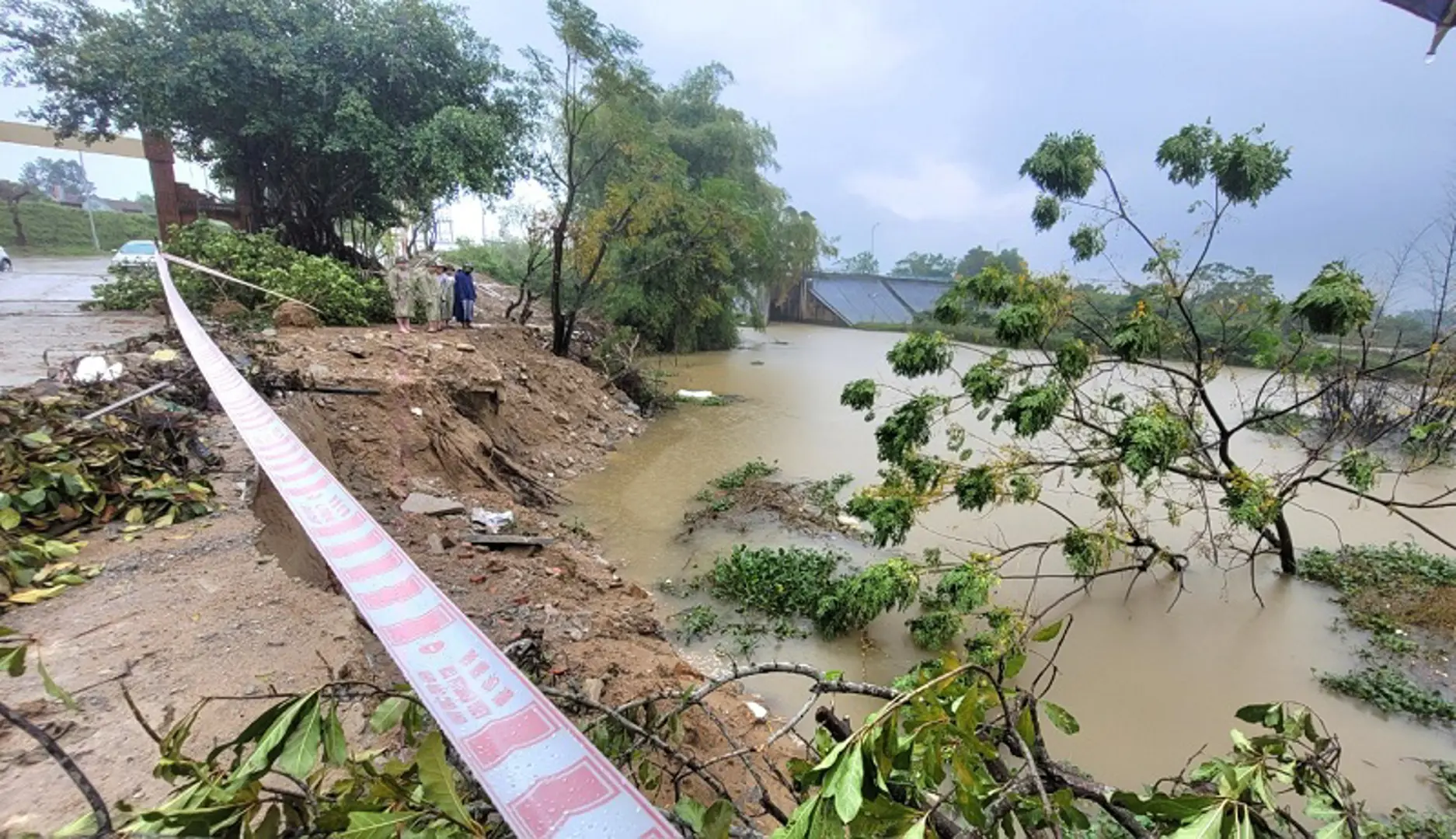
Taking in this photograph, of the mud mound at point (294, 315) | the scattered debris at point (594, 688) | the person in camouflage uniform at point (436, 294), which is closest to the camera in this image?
the scattered debris at point (594, 688)

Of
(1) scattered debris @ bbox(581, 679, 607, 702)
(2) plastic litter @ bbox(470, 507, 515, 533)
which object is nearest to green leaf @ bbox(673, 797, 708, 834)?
(1) scattered debris @ bbox(581, 679, 607, 702)

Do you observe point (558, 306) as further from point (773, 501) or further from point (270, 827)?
point (270, 827)

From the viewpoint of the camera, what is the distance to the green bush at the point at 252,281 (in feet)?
28.9

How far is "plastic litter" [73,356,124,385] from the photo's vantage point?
4.28 metres

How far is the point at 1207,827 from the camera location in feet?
2.27

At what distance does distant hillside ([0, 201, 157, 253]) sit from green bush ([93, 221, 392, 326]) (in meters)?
18.7

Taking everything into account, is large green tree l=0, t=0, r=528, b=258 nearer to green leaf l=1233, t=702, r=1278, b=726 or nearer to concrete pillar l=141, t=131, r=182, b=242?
concrete pillar l=141, t=131, r=182, b=242

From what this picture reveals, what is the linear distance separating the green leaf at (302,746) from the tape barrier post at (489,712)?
0.60 feet

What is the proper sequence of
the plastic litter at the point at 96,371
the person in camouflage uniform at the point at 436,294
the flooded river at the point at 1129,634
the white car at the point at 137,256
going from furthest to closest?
1. the white car at the point at 137,256
2. the person in camouflage uniform at the point at 436,294
3. the plastic litter at the point at 96,371
4. the flooded river at the point at 1129,634

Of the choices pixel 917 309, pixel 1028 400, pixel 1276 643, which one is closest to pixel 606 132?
pixel 1028 400

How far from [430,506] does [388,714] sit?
448cm

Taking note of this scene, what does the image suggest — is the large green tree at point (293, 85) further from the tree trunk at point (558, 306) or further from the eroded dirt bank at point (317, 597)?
the eroded dirt bank at point (317, 597)

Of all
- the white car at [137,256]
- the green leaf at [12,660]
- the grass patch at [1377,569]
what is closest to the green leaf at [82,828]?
the green leaf at [12,660]

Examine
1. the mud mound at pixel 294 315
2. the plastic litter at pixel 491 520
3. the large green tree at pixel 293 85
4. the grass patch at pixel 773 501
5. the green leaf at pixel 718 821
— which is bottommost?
the grass patch at pixel 773 501
